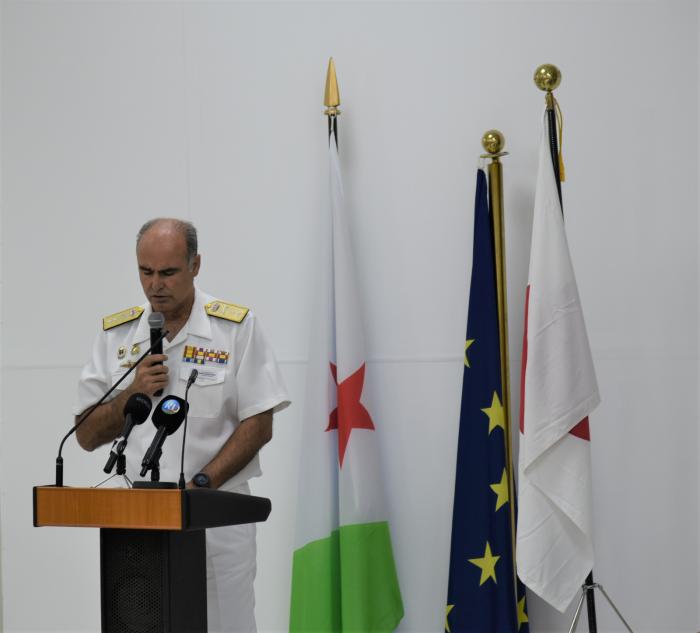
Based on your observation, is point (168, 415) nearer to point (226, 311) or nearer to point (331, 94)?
point (226, 311)

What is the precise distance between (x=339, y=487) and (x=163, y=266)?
132cm

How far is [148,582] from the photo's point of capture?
204 cm

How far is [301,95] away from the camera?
3.91 m

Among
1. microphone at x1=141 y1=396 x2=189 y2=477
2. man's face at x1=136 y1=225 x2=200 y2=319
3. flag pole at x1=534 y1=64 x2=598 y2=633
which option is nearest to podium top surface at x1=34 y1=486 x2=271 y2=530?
microphone at x1=141 y1=396 x2=189 y2=477

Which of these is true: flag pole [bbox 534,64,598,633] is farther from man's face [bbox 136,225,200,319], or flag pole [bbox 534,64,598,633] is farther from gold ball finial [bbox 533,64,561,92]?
man's face [bbox 136,225,200,319]

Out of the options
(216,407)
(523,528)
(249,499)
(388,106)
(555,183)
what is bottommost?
(523,528)

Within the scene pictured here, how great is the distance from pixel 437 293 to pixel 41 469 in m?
1.87

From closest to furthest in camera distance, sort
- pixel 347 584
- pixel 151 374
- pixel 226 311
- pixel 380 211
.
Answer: pixel 151 374
pixel 226 311
pixel 347 584
pixel 380 211

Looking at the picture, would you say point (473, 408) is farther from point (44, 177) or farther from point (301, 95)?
point (44, 177)

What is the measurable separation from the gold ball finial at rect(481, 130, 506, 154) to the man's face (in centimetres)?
140

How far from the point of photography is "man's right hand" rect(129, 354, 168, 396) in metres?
2.29

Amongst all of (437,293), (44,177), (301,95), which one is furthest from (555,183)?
(44,177)

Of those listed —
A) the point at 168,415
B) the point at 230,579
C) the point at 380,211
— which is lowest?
the point at 230,579

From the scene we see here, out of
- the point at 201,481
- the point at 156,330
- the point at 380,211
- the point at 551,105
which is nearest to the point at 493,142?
the point at 551,105
